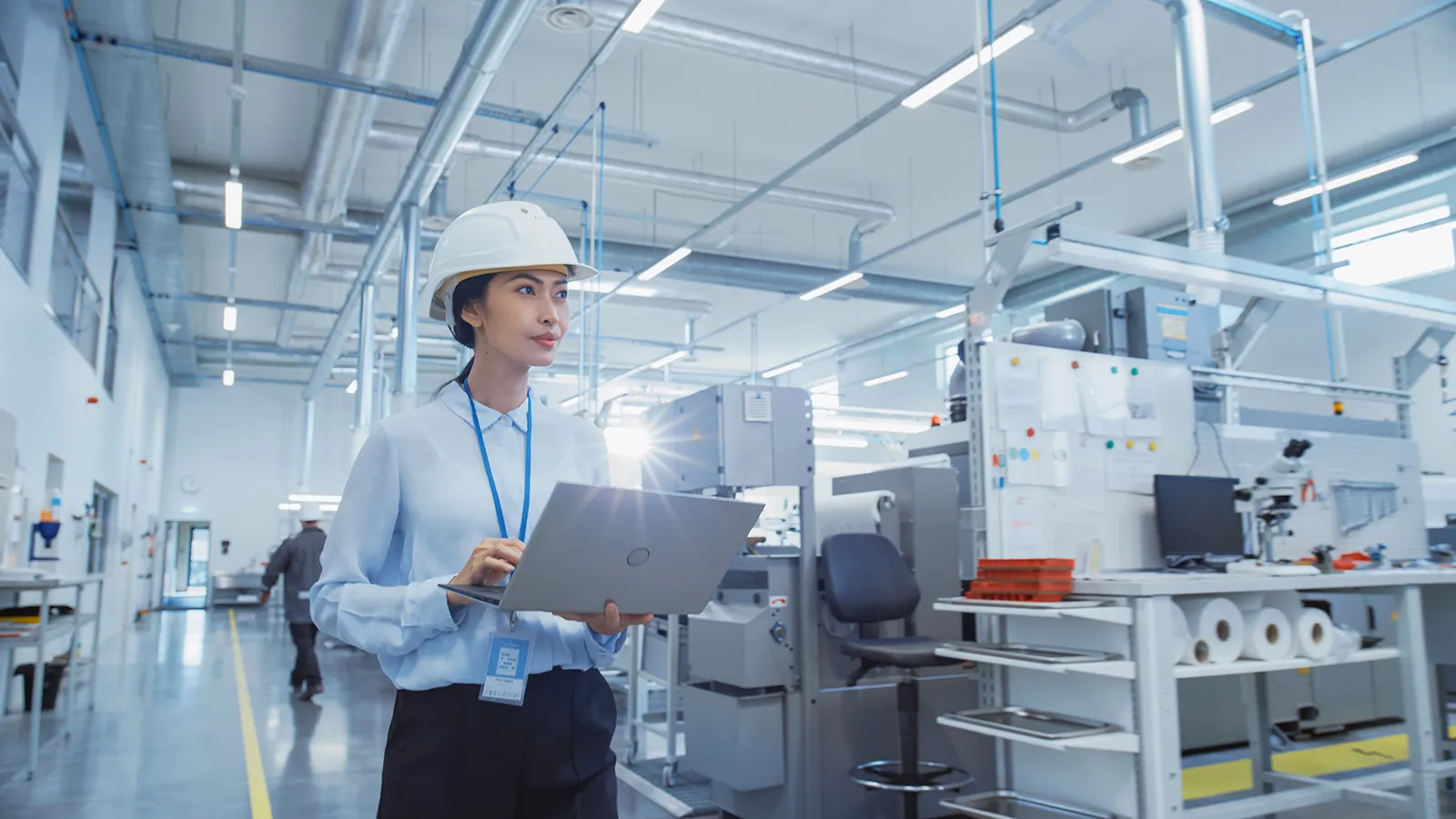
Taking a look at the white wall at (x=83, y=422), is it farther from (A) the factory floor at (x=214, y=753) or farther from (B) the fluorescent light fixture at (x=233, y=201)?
(B) the fluorescent light fixture at (x=233, y=201)

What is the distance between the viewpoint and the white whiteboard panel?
12.4 feet

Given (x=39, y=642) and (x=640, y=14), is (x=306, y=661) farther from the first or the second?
(x=640, y=14)

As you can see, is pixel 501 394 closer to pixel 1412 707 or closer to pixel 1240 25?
pixel 1412 707

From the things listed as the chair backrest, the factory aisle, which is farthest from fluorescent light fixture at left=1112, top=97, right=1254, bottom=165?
the factory aisle

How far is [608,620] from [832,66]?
19.5ft

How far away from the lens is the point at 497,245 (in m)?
1.17

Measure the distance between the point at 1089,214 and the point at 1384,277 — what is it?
2.68m

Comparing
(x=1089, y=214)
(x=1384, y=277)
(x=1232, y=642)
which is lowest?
(x=1232, y=642)

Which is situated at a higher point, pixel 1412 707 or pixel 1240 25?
pixel 1240 25

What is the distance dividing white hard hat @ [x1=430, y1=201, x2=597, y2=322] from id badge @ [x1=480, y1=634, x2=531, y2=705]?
0.42 m

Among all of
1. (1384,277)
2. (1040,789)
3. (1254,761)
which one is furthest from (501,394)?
(1384,277)

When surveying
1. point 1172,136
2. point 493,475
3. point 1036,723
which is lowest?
point 1036,723

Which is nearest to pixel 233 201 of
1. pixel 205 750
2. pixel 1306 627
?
pixel 205 750

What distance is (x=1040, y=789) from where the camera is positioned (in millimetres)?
3195
